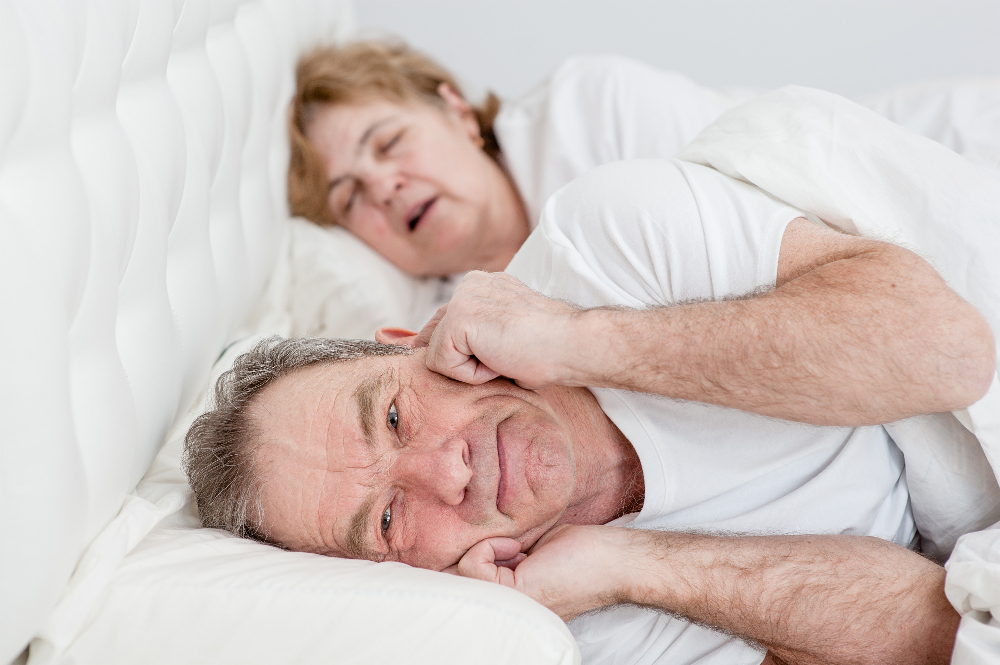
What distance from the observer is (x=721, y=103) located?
84.6 inches

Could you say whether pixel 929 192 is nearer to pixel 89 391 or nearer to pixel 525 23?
pixel 89 391

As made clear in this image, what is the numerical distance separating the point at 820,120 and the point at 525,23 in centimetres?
179

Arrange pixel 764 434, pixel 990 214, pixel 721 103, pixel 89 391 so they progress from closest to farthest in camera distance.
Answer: pixel 89 391
pixel 990 214
pixel 764 434
pixel 721 103

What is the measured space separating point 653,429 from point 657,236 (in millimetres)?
284

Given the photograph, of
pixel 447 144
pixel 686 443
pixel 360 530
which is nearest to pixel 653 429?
pixel 686 443

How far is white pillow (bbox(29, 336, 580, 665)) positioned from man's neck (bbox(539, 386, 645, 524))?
12.7 inches

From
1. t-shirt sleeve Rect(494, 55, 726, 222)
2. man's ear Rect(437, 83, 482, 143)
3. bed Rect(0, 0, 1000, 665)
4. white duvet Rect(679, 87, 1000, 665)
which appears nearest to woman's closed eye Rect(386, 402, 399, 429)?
bed Rect(0, 0, 1000, 665)

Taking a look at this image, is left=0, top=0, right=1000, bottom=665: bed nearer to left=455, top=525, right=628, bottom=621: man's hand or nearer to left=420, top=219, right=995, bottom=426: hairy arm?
left=455, top=525, right=628, bottom=621: man's hand

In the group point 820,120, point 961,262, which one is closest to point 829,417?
point 961,262

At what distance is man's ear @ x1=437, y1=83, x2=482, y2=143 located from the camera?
234cm

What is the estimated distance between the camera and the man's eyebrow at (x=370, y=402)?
3.55 ft

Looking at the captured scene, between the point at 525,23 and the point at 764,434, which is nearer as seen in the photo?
the point at 764,434

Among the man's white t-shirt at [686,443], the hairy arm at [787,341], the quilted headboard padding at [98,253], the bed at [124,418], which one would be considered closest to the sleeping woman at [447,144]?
the quilted headboard padding at [98,253]

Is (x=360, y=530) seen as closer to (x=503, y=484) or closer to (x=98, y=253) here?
(x=503, y=484)
